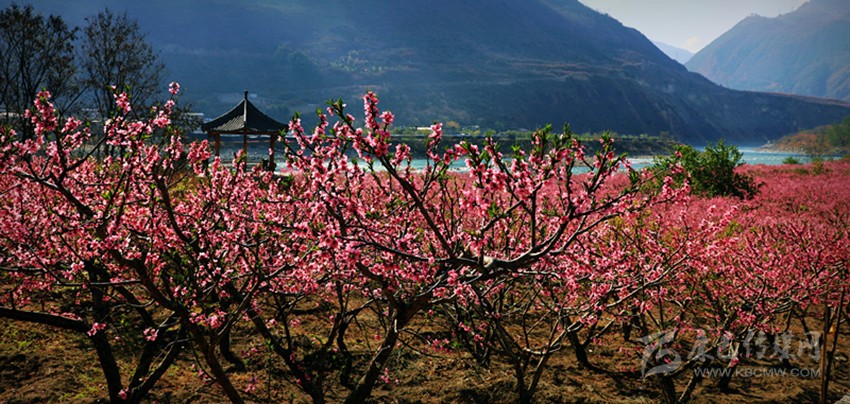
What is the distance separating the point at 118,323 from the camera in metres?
7.93

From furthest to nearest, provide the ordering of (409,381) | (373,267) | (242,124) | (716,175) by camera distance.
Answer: (242,124), (716,175), (409,381), (373,267)

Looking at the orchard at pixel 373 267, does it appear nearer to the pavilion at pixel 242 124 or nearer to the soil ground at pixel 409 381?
the soil ground at pixel 409 381

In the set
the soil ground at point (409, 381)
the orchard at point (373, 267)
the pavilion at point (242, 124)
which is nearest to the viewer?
the orchard at point (373, 267)

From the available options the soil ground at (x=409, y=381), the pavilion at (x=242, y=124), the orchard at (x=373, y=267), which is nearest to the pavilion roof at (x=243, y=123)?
the pavilion at (x=242, y=124)

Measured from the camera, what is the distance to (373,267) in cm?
402

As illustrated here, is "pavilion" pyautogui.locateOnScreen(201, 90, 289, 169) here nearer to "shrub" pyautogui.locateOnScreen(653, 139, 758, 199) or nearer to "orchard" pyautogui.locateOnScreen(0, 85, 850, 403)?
"orchard" pyautogui.locateOnScreen(0, 85, 850, 403)

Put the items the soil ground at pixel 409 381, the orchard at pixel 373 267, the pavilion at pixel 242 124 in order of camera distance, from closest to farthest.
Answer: the orchard at pixel 373 267 → the soil ground at pixel 409 381 → the pavilion at pixel 242 124

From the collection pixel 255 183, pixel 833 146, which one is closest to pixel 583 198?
pixel 255 183

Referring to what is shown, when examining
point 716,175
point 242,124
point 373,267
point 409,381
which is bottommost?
point 409,381

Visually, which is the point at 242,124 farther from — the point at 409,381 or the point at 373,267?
the point at 373,267

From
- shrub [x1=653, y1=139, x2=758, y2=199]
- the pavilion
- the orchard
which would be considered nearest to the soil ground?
the orchard

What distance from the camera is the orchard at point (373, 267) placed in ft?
12.0

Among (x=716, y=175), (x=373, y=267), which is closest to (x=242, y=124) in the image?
(x=716, y=175)

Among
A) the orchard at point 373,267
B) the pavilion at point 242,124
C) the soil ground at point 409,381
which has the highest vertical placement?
the pavilion at point 242,124
